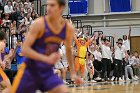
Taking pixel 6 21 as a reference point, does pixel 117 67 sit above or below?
below

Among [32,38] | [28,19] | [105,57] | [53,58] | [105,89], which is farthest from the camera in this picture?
[105,57]

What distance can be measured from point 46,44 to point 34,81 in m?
0.48

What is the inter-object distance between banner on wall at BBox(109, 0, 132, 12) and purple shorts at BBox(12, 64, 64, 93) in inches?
852

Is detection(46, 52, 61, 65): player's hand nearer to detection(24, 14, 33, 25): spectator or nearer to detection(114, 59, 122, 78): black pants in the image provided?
detection(24, 14, 33, 25): spectator

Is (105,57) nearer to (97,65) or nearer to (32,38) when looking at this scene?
(97,65)

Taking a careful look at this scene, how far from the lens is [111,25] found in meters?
26.5

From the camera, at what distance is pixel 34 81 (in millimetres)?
4895

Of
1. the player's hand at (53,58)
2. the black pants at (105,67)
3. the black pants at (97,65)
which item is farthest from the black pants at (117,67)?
the player's hand at (53,58)

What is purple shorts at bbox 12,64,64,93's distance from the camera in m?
4.88

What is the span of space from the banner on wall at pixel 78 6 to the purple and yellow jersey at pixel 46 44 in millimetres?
21922

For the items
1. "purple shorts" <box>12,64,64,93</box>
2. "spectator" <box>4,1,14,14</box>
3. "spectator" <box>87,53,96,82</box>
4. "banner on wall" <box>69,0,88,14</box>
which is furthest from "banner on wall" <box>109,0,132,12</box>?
"purple shorts" <box>12,64,64,93</box>

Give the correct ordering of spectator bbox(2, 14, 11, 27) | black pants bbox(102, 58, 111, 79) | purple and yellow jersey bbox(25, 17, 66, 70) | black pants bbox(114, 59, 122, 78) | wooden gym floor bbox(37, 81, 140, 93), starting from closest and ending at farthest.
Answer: purple and yellow jersey bbox(25, 17, 66, 70) → wooden gym floor bbox(37, 81, 140, 93) → spectator bbox(2, 14, 11, 27) → black pants bbox(102, 58, 111, 79) → black pants bbox(114, 59, 122, 78)

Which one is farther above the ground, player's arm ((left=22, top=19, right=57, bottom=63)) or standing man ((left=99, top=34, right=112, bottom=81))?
player's arm ((left=22, top=19, right=57, bottom=63))

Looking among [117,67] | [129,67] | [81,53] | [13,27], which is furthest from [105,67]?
[13,27]
